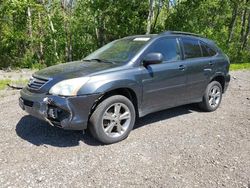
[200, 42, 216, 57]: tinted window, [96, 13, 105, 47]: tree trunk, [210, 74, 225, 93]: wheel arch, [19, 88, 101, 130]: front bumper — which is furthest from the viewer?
[96, 13, 105, 47]: tree trunk

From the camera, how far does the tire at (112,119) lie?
4.84 meters

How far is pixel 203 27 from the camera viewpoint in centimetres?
2141

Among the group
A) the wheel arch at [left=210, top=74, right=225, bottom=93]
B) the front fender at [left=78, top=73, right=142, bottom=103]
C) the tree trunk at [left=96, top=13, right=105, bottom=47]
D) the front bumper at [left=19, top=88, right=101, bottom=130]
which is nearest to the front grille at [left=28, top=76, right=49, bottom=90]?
the front bumper at [left=19, top=88, right=101, bottom=130]

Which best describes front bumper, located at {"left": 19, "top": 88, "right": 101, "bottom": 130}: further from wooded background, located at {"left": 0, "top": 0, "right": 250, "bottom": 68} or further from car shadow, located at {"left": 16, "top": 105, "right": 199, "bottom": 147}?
wooded background, located at {"left": 0, "top": 0, "right": 250, "bottom": 68}

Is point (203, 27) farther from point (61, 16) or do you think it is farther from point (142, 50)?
point (142, 50)

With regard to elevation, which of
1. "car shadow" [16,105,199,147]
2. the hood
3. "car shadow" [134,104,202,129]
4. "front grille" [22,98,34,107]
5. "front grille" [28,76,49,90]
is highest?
the hood

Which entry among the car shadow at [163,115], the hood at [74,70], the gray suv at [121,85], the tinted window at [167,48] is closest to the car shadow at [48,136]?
the gray suv at [121,85]

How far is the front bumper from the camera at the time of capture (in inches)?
180

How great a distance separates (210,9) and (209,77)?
53.7ft

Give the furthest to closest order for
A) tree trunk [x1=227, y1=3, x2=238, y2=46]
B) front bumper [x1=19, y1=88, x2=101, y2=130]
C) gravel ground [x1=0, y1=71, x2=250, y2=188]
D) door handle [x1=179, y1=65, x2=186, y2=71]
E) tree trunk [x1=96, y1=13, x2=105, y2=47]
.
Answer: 1. tree trunk [x1=227, y1=3, x2=238, y2=46]
2. tree trunk [x1=96, y1=13, x2=105, y2=47]
3. door handle [x1=179, y1=65, x2=186, y2=71]
4. front bumper [x1=19, y1=88, x2=101, y2=130]
5. gravel ground [x1=0, y1=71, x2=250, y2=188]

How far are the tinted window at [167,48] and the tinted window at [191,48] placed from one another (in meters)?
0.29

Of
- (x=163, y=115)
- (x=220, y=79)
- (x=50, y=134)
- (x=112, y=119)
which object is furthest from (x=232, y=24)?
(x=50, y=134)

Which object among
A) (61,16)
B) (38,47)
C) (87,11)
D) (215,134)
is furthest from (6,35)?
(215,134)

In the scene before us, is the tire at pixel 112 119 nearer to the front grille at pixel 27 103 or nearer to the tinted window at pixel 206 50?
the front grille at pixel 27 103
